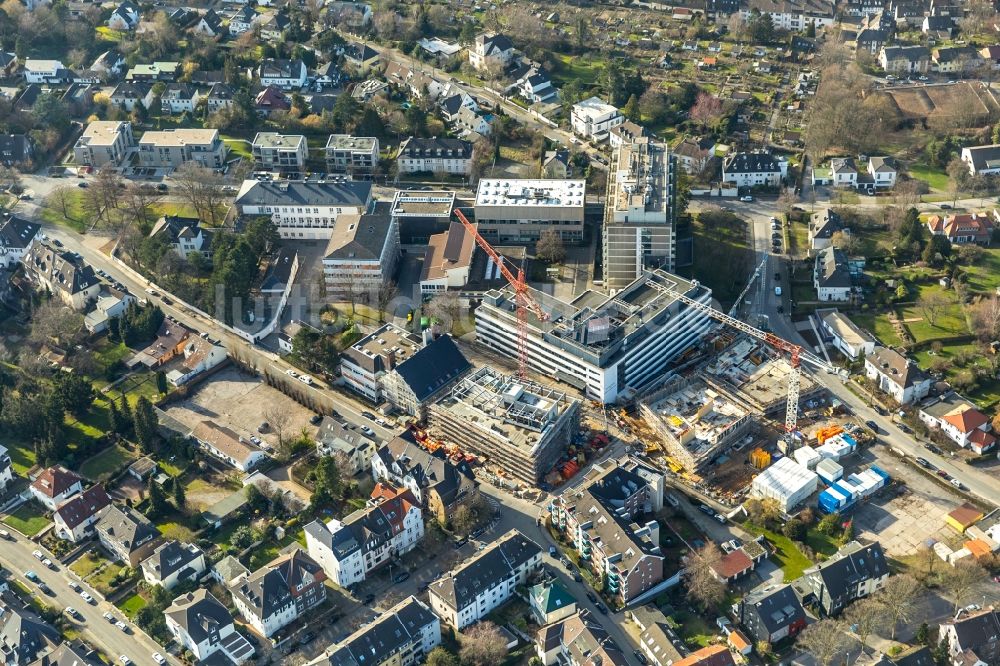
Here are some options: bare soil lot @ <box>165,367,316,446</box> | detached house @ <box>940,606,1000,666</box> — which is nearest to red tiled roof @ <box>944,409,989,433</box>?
detached house @ <box>940,606,1000,666</box>

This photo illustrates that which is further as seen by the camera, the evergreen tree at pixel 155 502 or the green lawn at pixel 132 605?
the evergreen tree at pixel 155 502

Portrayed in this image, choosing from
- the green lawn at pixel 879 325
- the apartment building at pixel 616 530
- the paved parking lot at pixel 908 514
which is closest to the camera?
the apartment building at pixel 616 530

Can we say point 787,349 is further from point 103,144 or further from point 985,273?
point 103,144

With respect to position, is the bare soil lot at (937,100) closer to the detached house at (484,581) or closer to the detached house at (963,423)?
the detached house at (963,423)

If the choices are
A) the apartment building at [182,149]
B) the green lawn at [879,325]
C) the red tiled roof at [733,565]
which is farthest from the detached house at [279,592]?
the apartment building at [182,149]

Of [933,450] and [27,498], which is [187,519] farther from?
[933,450]

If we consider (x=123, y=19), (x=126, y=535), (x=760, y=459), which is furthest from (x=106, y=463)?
(x=123, y=19)

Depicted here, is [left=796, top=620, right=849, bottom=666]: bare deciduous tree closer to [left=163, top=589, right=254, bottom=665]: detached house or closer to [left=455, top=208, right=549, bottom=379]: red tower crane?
[left=455, top=208, right=549, bottom=379]: red tower crane
